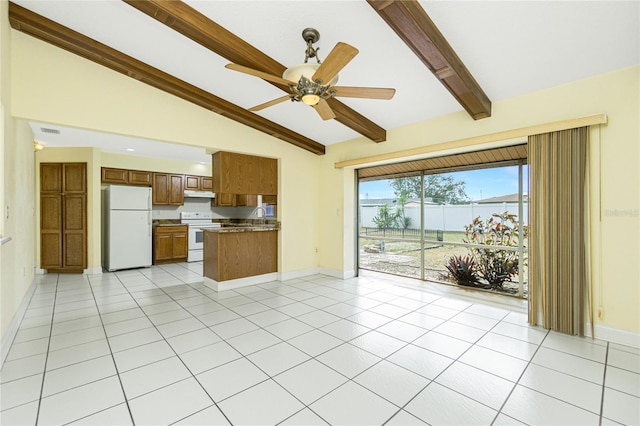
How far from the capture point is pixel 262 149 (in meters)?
4.79

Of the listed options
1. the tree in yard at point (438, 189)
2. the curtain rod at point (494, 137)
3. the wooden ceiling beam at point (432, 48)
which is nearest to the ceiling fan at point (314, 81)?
the wooden ceiling beam at point (432, 48)

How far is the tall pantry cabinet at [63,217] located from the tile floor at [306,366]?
80.5 inches

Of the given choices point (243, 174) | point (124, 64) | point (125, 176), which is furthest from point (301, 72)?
point (125, 176)

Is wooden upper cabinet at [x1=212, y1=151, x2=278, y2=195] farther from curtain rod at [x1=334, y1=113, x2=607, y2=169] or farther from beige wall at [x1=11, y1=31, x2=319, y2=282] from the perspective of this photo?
curtain rod at [x1=334, y1=113, x2=607, y2=169]

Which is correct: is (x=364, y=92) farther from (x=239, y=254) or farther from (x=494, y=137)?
(x=239, y=254)

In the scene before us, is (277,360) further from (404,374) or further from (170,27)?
(170,27)

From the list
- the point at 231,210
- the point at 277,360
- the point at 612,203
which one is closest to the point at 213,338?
the point at 277,360

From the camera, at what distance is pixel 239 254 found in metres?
4.65

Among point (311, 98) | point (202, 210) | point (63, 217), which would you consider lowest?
point (63, 217)

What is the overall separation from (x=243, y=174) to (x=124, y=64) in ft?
6.88

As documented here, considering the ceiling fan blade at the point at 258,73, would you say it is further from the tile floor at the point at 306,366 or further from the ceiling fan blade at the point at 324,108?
the tile floor at the point at 306,366

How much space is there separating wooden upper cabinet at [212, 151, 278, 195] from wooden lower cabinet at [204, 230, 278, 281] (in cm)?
74

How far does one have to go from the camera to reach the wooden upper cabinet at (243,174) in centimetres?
455

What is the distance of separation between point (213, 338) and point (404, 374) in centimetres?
175
